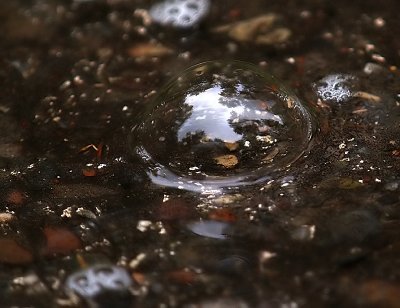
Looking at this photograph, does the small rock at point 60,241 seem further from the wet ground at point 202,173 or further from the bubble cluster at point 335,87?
the bubble cluster at point 335,87

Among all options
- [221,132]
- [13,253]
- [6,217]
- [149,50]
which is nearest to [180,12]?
[149,50]

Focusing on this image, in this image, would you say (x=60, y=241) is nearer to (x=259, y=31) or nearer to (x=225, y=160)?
(x=225, y=160)

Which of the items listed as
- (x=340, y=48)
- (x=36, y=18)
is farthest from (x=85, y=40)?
(x=340, y=48)

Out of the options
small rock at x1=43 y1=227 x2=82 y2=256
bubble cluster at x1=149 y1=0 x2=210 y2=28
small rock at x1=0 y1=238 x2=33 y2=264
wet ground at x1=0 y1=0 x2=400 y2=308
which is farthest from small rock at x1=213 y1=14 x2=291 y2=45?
small rock at x1=0 y1=238 x2=33 y2=264

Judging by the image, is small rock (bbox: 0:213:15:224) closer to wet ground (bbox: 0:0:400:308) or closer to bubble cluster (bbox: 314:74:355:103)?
wet ground (bbox: 0:0:400:308)

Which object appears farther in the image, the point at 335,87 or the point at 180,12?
the point at 180,12

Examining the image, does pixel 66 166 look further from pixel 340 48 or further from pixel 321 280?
pixel 340 48
